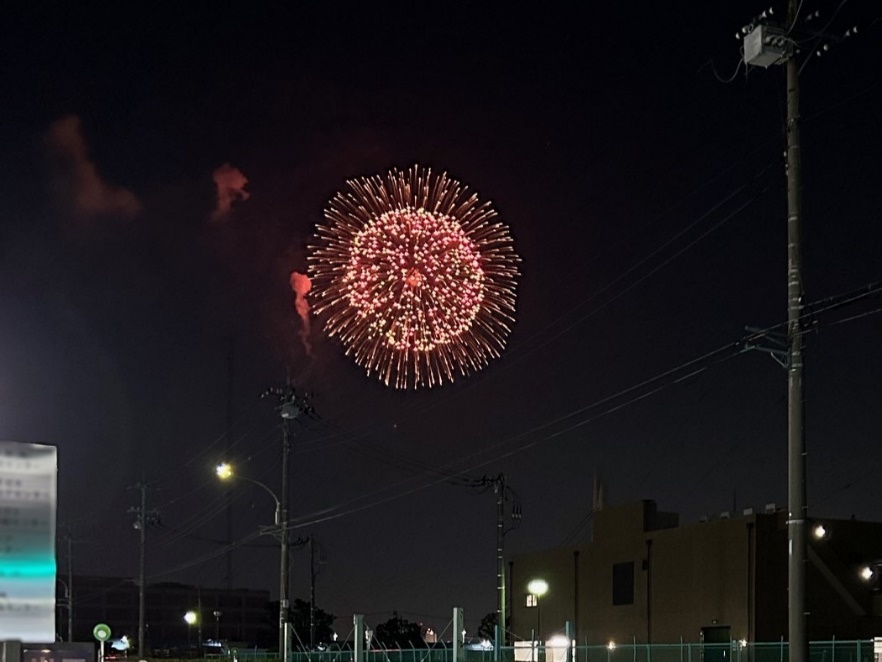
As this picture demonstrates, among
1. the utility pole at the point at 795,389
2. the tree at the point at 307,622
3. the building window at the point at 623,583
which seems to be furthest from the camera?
the tree at the point at 307,622

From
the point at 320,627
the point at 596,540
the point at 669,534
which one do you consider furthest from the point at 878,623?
the point at 320,627

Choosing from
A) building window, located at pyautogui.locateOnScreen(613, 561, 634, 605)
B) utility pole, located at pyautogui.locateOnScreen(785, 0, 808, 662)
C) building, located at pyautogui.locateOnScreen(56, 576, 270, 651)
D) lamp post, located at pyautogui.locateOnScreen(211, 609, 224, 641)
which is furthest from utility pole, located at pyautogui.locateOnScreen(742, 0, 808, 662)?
building, located at pyautogui.locateOnScreen(56, 576, 270, 651)

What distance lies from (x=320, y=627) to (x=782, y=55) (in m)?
111

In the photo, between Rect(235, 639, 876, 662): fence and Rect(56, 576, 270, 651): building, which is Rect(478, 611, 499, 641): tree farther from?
Rect(235, 639, 876, 662): fence

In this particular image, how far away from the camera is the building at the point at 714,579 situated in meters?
51.9

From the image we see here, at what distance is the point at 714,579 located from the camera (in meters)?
54.5

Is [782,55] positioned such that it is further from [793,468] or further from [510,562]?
[510,562]

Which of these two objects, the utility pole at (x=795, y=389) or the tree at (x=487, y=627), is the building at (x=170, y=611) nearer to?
the tree at (x=487, y=627)

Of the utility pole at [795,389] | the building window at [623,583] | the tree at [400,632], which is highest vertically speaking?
the utility pole at [795,389]

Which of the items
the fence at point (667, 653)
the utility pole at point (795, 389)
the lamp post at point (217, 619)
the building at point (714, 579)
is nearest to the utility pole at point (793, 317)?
the utility pole at point (795, 389)

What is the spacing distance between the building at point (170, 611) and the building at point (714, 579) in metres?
81.4

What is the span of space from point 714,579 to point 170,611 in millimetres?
105170

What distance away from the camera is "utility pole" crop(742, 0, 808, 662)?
17891 mm

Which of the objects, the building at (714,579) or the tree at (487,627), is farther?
the tree at (487,627)
